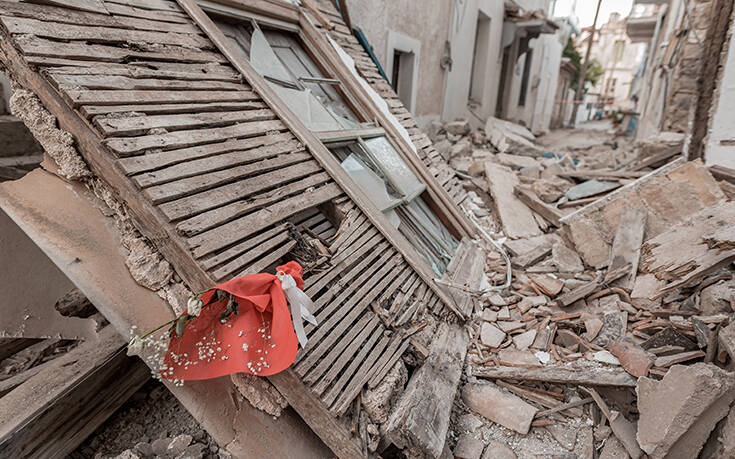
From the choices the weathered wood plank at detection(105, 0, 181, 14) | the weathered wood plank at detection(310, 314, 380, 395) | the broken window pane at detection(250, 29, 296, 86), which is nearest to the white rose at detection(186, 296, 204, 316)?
the weathered wood plank at detection(310, 314, 380, 395)

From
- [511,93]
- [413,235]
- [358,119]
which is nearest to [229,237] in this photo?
[413,235]

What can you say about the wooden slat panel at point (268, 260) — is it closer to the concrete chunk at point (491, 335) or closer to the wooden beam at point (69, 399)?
the wooden beam at point (69, 399)

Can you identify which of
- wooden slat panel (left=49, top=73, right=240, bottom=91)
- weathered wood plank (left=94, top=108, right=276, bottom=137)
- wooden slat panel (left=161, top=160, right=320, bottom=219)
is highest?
wooden slat panel (left=49, top=73, right=240, bottom=91)

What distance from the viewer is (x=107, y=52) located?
2340 millimetres

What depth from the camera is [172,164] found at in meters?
2.14

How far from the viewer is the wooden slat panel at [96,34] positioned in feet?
6.69

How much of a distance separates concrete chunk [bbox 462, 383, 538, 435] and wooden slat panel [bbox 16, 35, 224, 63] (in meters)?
3.24

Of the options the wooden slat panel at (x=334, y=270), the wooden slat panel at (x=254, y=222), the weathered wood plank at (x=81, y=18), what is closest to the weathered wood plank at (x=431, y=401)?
the wooden slat panel at (x=334, y=270)

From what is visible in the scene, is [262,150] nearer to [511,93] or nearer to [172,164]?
[172,164]

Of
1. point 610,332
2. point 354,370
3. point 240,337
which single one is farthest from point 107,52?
point 610,332

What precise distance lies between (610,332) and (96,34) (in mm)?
4441

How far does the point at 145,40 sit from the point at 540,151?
362 inches

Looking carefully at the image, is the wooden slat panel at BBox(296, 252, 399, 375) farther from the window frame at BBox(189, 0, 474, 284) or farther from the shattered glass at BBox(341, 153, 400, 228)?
the window frame at BBox(189, 0, 474, 284)

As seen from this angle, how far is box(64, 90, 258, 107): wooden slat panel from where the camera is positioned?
1979 mm
